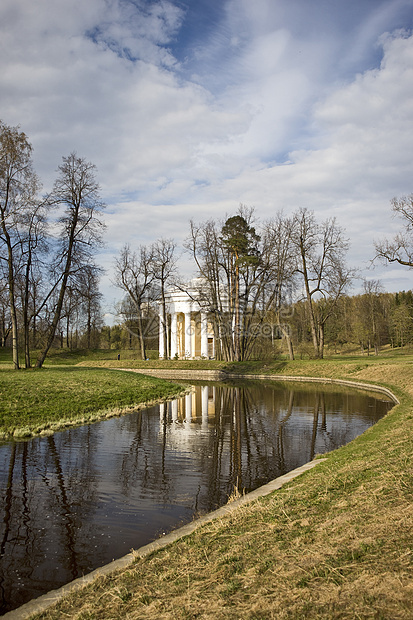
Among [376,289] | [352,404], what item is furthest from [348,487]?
[376,289]

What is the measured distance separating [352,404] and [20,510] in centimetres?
1527

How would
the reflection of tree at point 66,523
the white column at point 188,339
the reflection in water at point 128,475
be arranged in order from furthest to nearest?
the white column at point 188,339, the reflection in water at point 128,475, the reflection of tree at point 66,523

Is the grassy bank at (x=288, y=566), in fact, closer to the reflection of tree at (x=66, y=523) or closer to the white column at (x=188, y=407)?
the reflection of tree at (x=66, y=523)

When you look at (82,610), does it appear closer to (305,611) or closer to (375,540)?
(305,611)

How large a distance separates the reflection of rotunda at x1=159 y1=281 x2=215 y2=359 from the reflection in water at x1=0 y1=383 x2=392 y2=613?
32.0 m

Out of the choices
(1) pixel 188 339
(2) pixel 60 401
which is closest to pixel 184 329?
(1) pixel 188 339

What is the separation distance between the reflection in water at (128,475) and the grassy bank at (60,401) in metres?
0.72

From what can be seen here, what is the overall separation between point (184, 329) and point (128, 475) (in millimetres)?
46100

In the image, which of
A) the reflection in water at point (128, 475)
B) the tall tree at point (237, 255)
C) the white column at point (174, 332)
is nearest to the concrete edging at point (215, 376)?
the tall tree at point (237, 255)

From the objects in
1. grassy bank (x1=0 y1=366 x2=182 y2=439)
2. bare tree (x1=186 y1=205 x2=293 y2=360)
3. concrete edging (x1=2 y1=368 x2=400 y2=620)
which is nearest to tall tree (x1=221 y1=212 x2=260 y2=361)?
bare tree (x1=186 y1=205 x2=293 y2=360)

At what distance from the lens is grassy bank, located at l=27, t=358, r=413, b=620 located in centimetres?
320

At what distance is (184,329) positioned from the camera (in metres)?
54.8

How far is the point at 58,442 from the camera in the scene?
37.9ft

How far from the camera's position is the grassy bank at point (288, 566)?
320 centimetres
